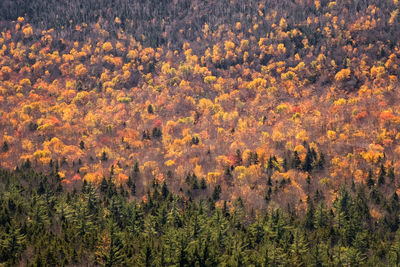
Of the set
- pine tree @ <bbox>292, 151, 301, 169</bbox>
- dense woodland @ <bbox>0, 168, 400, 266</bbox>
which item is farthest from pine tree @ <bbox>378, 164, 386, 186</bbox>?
pine tree @ <bbox>292, 151, 301, 169</bbox>

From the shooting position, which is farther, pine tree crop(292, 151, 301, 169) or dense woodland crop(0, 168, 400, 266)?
pine tree crop(292, 151, 301, 169)

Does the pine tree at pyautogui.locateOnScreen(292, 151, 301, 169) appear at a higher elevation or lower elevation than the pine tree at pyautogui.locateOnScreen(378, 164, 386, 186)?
lower

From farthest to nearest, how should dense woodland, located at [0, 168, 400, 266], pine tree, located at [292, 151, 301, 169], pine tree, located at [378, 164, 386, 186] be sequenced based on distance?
pine tree, located at [292, 151, 301, 169] → pine tree, located at [378, 164, 386, 186] → dense woodland, located at [0, 168, 400, 266]

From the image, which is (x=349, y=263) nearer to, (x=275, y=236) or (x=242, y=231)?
(x=275, y=236)

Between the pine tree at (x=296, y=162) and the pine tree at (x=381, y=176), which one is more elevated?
the pine tree at (x=381, y=176)

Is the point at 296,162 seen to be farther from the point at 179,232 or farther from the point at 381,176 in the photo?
the point at 179,232

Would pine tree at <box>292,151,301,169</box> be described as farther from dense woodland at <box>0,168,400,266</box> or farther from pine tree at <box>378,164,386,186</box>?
pine tree at <box>378,164,386,186</box>

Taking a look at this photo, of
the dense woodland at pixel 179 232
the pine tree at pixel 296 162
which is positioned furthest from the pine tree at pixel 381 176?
the pine tree at pixel 296 162

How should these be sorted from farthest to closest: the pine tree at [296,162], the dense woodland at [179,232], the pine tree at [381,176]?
the pine tree at [296,162] → the pine tree at [381,176] → the dense woodland at [179,232]

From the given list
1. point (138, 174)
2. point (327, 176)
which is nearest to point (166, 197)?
point (138, 174)

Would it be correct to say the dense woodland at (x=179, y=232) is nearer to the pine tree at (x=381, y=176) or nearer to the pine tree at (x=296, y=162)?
the pine tree at (x=381, y=176)

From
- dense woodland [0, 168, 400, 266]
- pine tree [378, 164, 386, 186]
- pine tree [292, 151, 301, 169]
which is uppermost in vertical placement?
dense woodland [0, 168, 400, 266]
